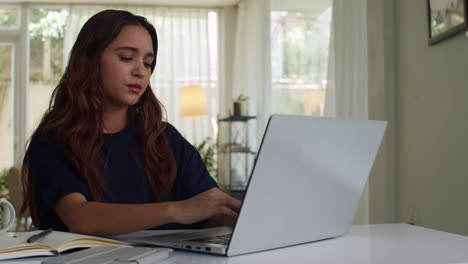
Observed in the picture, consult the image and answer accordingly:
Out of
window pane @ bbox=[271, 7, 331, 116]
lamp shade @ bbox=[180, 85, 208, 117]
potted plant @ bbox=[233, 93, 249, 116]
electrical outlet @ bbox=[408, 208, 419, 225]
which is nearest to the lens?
electrical outlet @ bbox=[408, 208, 419, 225]

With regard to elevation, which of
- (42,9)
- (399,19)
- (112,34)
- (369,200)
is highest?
(42,9)

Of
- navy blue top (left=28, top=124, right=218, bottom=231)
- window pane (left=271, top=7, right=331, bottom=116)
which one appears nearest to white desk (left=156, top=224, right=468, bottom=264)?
navy blue top (left=28, top=124, right=218, bottom=231)

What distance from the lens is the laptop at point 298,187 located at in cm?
92

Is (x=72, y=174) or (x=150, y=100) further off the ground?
(x=150, y=100)

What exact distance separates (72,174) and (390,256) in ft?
2.56

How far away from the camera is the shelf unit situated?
5.66 meters

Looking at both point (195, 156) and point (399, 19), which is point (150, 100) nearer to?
point (195, 156)

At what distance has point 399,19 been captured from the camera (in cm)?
312

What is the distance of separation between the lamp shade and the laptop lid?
→ 4.93 m

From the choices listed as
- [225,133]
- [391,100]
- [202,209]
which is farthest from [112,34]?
[225,133]

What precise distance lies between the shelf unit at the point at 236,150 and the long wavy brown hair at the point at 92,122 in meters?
3.95

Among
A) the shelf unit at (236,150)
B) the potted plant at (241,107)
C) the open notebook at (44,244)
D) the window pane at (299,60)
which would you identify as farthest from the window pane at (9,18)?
the open notebook at (44,244)

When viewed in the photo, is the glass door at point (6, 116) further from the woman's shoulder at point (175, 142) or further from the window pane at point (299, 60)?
the woman's shoulder at point (175, 142)

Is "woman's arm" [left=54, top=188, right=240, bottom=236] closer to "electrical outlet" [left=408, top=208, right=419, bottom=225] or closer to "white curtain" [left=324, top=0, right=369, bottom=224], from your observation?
"electrical outlet" [left=408, top=208, right=419, bottom=225]
